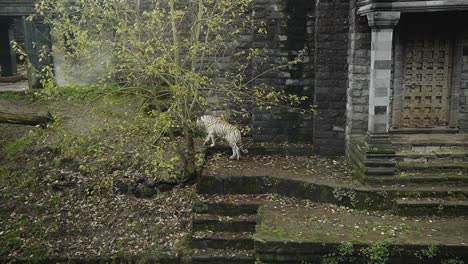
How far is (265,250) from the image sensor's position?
24.7 feet

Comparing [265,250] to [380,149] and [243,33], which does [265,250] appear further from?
[243,33]

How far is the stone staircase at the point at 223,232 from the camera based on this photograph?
819cm

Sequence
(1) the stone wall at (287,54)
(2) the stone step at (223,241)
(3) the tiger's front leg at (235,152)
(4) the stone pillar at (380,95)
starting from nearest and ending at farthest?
(2) the stone step at (223,241) → (4) the stone pillar at (380,95) → (3) the tiger's front leg at (235,152) → (1) the stone wall at (287,54)

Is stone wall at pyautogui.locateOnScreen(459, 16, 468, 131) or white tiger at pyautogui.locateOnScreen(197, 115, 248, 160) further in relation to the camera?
white tiger at pyautogui.locateOnScreen(197, 115, 248, 160)

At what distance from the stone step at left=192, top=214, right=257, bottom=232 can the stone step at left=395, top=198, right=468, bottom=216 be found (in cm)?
279

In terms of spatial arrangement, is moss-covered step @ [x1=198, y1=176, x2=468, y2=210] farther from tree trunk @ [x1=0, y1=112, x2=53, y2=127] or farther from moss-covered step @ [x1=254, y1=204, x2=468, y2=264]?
tree trunk @ [x1=0, y1=112, x2=53, y2=127]

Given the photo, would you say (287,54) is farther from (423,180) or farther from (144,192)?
(144,192)

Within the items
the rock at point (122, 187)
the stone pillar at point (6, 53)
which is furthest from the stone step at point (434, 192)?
the stone pillar at point (6, 53)

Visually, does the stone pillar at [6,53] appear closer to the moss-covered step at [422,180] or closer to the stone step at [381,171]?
the stone step at [381,171]

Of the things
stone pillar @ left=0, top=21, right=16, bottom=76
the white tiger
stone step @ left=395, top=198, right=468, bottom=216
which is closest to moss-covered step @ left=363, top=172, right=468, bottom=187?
stone step @ left=395, top=198, right=468, bottom=216

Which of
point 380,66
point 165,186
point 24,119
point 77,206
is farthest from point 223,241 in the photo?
point 24,119

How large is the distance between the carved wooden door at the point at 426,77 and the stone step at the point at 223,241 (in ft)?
15.7

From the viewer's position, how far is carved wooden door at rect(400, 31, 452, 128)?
1020cm

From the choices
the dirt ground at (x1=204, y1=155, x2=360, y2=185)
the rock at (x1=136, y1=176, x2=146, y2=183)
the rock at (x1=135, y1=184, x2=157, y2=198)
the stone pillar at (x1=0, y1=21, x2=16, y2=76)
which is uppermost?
the stone pillar at (x1=0, y1=21, x2=16, y2=76)
